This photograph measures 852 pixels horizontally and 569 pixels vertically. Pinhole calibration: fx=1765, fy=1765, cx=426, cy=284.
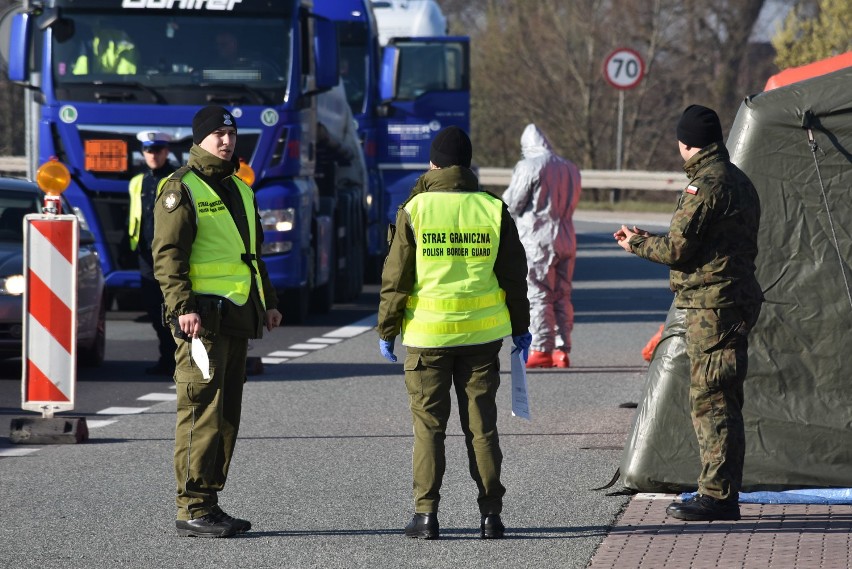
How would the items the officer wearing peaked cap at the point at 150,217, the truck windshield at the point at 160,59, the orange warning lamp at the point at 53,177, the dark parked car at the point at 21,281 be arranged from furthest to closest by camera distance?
the truck windshield at the point at 160,59 → the officer wearing peaked cap at the point at 150,217 → the dark parked car at the point at 21,281 → the orange warning lamp at the point at 53,177

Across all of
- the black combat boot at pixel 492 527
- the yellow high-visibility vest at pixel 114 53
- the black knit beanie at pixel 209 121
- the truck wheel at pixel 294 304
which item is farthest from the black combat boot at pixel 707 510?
the truck wheel at pixel 294 304

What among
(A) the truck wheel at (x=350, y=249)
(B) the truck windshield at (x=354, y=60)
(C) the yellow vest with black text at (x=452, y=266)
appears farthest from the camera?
(B) the truck windshield at (x=354, y=60)

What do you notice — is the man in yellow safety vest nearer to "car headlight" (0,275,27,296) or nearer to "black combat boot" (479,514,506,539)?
"black combat boot" (479,514,506,539)

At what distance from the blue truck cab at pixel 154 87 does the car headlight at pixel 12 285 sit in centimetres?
353

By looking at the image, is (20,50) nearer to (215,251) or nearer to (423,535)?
(215,251)

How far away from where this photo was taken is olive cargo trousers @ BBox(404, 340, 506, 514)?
7.12 meters

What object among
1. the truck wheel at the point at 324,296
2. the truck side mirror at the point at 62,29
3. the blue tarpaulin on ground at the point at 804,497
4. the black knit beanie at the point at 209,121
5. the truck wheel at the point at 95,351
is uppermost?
the truck side mirror at the point at 62,29

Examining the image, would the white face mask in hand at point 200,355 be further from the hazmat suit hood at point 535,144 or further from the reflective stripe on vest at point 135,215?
the hazmat suit hood at point 535,144

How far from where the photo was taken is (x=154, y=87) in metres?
16.1

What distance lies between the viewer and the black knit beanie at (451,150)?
23.5 feet

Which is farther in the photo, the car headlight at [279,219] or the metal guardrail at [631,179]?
the metal guardrail at [631,179]

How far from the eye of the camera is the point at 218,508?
7.32 m

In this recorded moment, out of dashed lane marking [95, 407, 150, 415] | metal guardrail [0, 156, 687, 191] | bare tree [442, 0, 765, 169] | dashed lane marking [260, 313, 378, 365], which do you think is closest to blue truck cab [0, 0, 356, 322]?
dashed lane marking [260, 313, 378, 365]

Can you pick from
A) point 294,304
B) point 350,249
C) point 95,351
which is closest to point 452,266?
point 95,351
